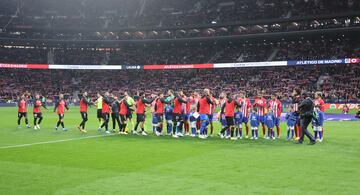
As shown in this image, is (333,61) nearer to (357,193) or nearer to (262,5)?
(262,5)

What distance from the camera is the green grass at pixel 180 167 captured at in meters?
8.64

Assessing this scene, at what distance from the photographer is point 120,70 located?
232 feet

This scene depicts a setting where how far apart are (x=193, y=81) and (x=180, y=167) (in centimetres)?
5103

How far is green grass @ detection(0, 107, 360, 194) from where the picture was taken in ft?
28.3

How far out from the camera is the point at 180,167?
11.0m

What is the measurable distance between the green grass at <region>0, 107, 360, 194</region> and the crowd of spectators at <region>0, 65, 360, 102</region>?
30803mm

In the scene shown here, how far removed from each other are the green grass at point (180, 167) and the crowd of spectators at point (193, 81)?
30803 millimetres

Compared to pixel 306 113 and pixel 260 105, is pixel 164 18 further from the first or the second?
pixel 306 113

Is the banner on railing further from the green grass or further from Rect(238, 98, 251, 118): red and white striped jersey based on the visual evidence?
the green grass

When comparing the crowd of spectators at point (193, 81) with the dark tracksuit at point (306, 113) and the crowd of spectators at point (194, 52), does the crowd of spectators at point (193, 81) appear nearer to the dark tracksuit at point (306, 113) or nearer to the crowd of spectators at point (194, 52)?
the crowd of spectators at point (194, 52)

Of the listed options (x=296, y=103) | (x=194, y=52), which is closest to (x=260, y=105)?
(x=296, y=103)

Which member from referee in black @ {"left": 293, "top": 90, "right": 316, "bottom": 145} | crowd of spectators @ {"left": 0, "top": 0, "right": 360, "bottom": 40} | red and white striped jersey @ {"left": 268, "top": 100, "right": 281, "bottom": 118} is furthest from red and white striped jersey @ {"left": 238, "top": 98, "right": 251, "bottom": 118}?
crowd of spectators @ {"left": 0, "top": 0, "right": 360, "bottom": 40}

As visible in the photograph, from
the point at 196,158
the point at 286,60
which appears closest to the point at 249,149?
the point at 196,158

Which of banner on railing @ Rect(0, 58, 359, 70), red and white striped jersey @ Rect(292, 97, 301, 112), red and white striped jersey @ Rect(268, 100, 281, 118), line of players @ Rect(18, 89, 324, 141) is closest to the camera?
red and white striped jersey @ Rect(292, 97, 301, 112)
